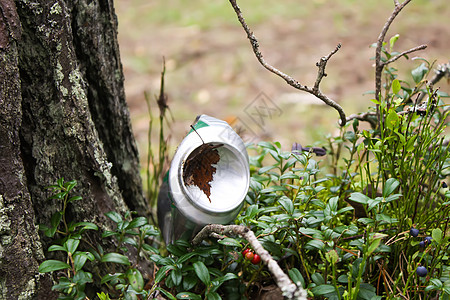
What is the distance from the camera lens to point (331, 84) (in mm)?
3461

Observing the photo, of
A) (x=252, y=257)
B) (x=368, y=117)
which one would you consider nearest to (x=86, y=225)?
(x=252, y=257)

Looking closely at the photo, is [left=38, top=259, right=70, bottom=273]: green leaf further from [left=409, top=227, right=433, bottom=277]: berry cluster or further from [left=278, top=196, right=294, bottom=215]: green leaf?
[left=409, top=227, right=433, bottom=277]: berry cluster

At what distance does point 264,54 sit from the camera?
3982 mm

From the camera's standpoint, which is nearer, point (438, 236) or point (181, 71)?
point (438, 236)

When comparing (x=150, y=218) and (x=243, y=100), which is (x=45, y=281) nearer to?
(x=150, y=218)

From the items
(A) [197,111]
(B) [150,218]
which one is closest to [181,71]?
(A) [197,111]

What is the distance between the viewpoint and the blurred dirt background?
130 inches

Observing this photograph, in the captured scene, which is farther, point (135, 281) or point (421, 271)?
point (135, 281)

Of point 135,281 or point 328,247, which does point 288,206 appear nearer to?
point 328,247

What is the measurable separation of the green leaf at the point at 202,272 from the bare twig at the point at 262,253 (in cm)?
7

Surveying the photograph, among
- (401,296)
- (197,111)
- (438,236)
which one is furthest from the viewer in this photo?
(197,111)

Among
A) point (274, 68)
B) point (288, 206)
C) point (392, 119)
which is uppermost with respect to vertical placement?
point (274, 68)

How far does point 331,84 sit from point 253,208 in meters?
2.43

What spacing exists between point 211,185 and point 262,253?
1.40ft
